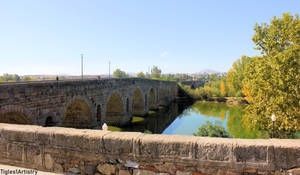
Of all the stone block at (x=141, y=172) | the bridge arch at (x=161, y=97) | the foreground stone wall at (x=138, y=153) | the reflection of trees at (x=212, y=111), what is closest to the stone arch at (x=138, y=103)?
the reflection of trees at (x=212, y=111)

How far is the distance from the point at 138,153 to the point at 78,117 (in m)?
12.6

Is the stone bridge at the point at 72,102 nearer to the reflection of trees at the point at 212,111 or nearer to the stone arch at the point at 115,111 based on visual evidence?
the stone arch at the point at 115,111

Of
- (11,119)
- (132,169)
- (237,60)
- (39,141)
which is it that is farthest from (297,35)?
(237,60)

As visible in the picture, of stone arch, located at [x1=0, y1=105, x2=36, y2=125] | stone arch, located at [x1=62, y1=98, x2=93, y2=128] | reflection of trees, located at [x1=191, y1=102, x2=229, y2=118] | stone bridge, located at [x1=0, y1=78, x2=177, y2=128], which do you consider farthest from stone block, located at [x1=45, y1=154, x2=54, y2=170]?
reflection of trees, located at [x1=191, y1=102, x2=229, y2=118]

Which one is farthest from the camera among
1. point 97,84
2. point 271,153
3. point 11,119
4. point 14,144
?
point 97,84

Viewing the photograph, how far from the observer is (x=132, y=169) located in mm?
2988

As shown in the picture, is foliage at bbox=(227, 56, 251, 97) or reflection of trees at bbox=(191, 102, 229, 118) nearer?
reflection of trees at bbox=(191, 102, 229, 118)

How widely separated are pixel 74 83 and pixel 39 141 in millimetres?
8838

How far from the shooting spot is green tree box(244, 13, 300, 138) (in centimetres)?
926

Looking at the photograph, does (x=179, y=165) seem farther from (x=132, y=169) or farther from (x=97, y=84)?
(x=97, y=84)

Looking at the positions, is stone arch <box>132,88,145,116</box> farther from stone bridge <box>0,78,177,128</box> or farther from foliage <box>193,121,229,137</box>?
foliage <box>193,121,229,137</box>

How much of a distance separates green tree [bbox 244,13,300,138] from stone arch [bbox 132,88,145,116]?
639 inches

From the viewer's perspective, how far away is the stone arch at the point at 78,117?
46.7ft

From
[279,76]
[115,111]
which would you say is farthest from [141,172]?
[115,111]
